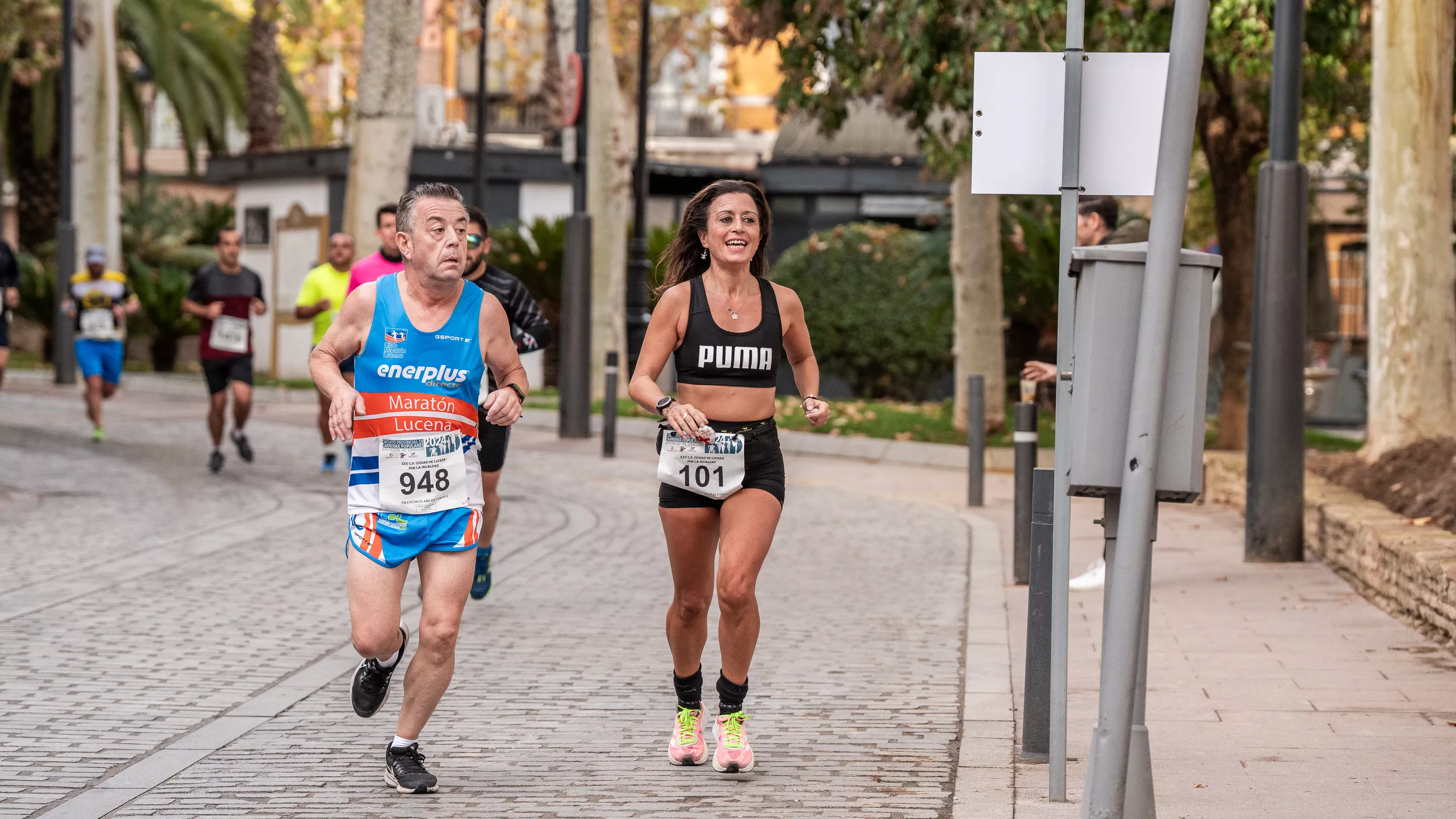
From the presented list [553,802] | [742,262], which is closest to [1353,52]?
[742,262]

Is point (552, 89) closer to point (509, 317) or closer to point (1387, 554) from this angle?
point (509, 317)

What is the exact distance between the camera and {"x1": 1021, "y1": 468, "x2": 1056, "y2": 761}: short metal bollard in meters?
5.87

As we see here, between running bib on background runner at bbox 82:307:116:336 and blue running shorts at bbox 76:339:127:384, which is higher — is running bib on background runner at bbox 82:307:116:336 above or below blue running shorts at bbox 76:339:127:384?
above

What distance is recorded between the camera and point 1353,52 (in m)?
16.3

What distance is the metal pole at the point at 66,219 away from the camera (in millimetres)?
26500

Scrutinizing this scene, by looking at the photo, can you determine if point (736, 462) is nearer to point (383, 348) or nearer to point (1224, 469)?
point (383, 348)

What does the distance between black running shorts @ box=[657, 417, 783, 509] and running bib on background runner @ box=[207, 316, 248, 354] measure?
10012 millimetres

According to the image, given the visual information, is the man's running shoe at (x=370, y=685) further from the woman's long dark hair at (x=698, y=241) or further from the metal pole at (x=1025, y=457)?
the metal pole at (x=1025, y=457)

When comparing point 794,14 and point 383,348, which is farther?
point 794,14

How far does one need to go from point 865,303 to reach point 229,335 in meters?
12.2

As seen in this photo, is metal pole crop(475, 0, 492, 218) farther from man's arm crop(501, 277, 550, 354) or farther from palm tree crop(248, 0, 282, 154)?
man's arm crop(501, 277, 550, 354)

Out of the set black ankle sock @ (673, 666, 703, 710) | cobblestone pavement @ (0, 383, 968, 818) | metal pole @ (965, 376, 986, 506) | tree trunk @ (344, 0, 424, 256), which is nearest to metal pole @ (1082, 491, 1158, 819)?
cobblestone pavement @ (0, 383, 968, 818)

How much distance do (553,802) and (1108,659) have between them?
173 centimetres

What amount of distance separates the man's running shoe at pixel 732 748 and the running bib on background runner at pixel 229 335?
1018 centimetres
